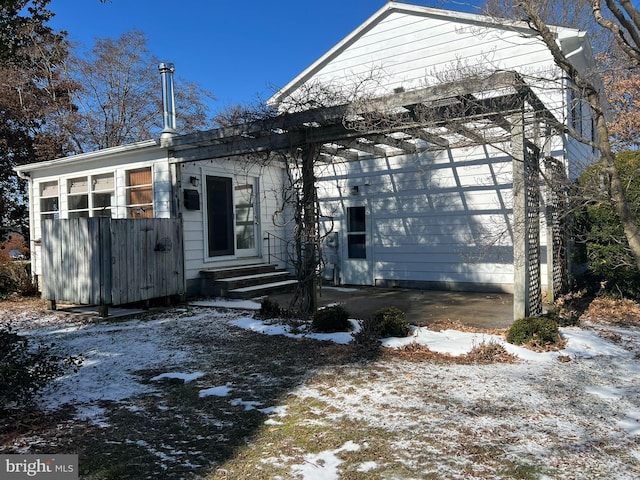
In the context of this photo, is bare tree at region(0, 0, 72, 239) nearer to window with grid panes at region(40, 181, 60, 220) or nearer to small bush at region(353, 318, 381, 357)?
window with grid panes at region(40, 181, 60, 220)

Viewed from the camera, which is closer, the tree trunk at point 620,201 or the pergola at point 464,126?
the tree trunk at point 620,201

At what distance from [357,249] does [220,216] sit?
322cm

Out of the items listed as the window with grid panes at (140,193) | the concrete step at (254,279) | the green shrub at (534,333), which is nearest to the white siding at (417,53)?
the concrete step at (254,279)

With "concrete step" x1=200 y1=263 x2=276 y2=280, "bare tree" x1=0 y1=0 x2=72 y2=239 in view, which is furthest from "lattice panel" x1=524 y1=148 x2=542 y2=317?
"bare tree" x1=0 y1=0 x2=72 y2=239

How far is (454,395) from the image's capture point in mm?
3783

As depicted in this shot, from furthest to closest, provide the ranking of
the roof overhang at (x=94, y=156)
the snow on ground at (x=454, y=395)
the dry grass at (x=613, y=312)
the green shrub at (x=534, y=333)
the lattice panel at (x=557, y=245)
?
the roof overhang at (x=94, y=156), the lattice panel at (x=557, y=245), the dry grass at (x=613, y=312), the green shrub at (x=534, y=333), the snow on ground at (x=454, y=395)

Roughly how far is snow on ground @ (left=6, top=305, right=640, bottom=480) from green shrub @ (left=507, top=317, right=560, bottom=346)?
0.13 meters

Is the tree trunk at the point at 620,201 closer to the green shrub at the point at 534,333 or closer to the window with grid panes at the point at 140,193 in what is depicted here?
the green shrub at the point at 534,333

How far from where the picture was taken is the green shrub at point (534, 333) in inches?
194

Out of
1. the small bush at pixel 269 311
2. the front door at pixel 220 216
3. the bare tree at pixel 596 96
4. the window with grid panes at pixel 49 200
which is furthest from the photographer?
the window with grid panes at pixel 49 200

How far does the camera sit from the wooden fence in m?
7.52

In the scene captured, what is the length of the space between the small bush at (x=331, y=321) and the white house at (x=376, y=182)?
2.78 meters

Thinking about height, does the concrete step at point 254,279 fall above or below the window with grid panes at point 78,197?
below

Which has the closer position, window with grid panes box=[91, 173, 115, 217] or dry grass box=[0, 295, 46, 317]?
dry grass box=[0, 295, 46, 317]
